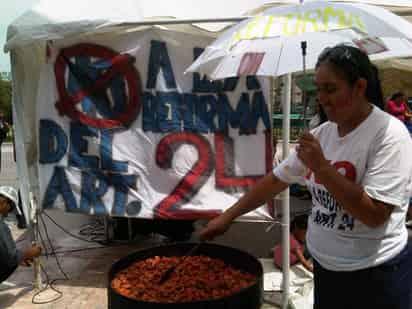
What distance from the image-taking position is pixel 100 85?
3682 millimetres

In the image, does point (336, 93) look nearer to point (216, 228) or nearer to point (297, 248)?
point (216, 228)

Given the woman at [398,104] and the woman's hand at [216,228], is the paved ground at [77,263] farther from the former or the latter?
the woman at [398,104]

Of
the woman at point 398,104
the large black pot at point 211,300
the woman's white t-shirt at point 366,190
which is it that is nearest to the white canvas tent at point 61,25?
the large black pot at point 211,300

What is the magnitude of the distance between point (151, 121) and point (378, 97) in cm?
237

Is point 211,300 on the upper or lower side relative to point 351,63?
lower

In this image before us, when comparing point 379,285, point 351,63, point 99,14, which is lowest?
point 379,285

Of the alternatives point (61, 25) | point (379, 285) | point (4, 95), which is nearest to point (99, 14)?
point (61, 25)

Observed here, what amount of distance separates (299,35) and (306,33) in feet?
0.32

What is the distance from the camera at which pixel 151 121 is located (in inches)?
→ 144

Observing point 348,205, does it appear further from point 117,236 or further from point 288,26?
point 117,236

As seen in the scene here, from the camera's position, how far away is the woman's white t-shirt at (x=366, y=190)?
139 cm

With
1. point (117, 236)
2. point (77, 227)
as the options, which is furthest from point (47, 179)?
point (77, 227)

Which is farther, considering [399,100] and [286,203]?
[399,100]

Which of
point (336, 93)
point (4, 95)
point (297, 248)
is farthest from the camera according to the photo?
point (4, 95)
